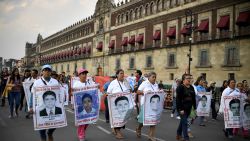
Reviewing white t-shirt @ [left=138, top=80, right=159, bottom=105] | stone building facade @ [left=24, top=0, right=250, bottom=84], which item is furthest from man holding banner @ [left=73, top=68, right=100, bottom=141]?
stone building facade @ [left=24, top=0, right=250, bottom=84]

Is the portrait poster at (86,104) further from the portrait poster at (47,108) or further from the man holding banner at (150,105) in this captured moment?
the man holding banner at (150,105)

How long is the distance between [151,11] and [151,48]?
561 cm

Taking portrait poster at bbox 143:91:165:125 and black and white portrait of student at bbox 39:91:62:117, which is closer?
black and white portrait of student at bbox 39:91:62:117

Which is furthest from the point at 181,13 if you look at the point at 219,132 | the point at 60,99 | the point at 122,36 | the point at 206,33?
the point at 60,99

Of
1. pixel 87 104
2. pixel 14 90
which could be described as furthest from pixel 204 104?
pixel 14 90

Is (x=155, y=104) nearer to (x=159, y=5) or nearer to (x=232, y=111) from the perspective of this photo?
(x=232, y=111)

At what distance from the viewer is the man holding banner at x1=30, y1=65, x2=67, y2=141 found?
6625mm

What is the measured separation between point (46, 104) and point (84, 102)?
1.46 meters

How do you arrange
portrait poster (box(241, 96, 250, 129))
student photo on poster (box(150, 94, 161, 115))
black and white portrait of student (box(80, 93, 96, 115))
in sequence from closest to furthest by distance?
black and white portrait of student (box(80, 93, 96, 115))
student photo on poster (box(150, 94, 161, 115))
portrait poster (box(241, 96, 250, 129))

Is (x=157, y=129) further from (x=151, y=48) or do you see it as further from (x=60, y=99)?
(x=151, y=48)

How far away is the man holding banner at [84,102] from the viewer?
25.8 ft

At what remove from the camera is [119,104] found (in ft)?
27.8

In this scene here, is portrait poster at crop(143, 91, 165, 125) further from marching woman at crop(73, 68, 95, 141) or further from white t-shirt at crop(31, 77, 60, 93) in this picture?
white t-shirt at crop(31, 77, 60, 93)

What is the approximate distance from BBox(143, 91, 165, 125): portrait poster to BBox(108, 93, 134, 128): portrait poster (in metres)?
0.48
